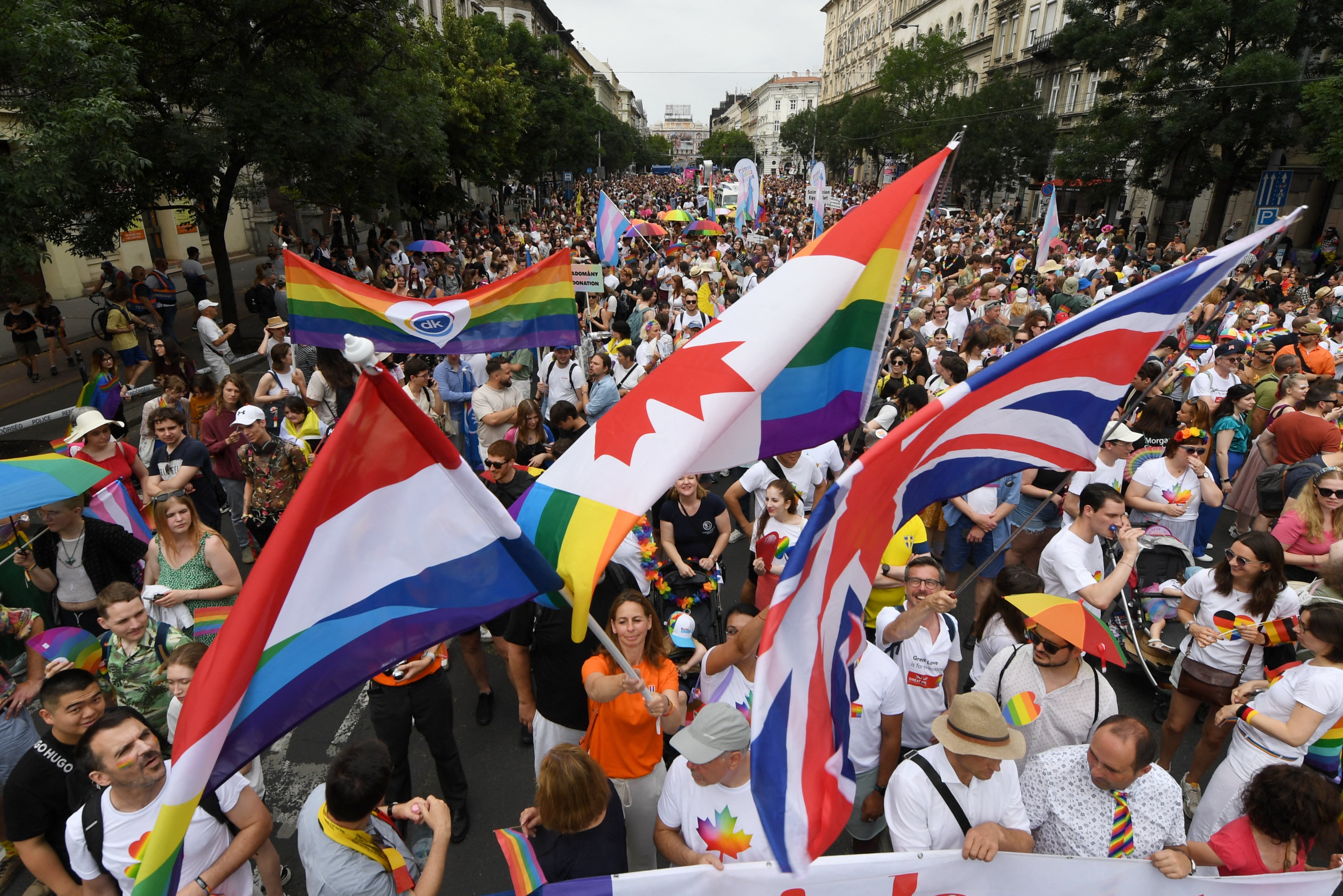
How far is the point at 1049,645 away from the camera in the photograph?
3.32 meters

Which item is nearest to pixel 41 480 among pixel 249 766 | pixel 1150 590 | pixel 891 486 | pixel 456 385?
pixel 249 766

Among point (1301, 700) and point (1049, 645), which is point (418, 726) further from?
point (1301, 700)

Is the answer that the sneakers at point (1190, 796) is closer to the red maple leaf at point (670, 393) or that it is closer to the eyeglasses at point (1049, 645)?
the eyeglasses at point (1049, 645)

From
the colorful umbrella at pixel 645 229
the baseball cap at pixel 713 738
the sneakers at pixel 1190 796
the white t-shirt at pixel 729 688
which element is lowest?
the sneakers at pixel 1190 796

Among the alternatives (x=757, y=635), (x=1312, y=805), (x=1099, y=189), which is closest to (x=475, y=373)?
(x=757, y=635)

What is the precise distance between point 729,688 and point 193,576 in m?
3.11

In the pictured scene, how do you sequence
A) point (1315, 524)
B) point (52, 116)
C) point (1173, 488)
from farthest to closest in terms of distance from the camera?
point (52, 116) < point (1173, 488) < point (1315, 524)

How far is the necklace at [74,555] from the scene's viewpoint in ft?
14.8

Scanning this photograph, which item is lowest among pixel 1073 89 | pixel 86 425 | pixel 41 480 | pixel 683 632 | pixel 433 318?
pixel 683 632

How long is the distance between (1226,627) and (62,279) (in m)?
25.4

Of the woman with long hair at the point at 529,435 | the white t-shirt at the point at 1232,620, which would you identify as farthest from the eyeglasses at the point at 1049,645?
the woman with long hair at the point at 529,435

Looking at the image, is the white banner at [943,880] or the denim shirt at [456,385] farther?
the denim shirt at [456,385]

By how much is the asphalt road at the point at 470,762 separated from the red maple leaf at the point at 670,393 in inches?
85.6

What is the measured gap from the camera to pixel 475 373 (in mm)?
8953
